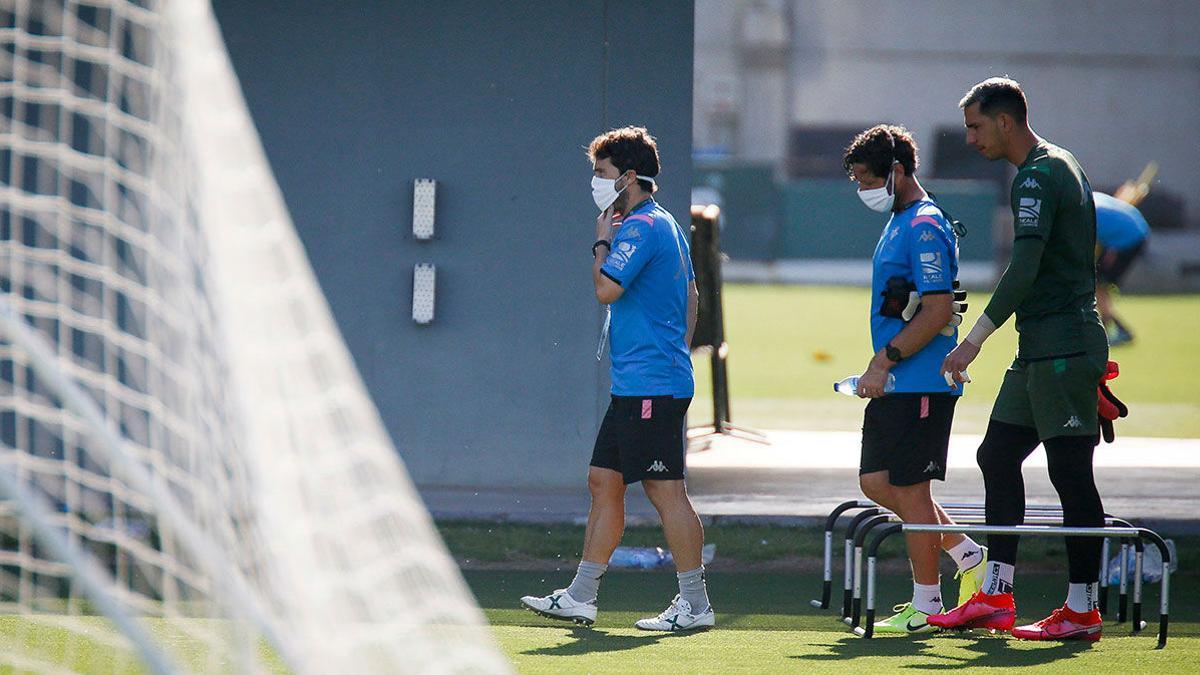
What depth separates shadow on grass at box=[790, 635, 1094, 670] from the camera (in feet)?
18.1

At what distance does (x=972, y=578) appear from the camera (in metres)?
6.28

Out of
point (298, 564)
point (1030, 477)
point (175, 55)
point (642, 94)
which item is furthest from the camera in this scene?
point (1030, 477)

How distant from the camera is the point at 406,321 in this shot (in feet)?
29.9

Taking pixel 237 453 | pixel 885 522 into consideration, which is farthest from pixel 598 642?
pixel 237 453

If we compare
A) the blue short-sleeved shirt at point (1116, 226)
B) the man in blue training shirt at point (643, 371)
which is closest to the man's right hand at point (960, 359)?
the man in blue training shirt at point (643, 371)

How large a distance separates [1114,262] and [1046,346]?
1304cm

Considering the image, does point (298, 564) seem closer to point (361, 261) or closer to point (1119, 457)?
point (361, 261)

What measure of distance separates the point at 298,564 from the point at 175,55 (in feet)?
4.05

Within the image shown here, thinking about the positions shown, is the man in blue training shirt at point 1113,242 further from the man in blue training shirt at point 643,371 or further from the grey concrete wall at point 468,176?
the man in blue training shirt at point 643,371

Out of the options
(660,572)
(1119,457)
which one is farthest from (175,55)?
(1119,457)

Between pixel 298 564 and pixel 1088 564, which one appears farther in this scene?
pixel 1088 564

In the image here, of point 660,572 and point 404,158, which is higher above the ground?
point 404,158

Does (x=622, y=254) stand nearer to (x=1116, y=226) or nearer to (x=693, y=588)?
(x=693, y=588)

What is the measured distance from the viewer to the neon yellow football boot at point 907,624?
6.08 metres
